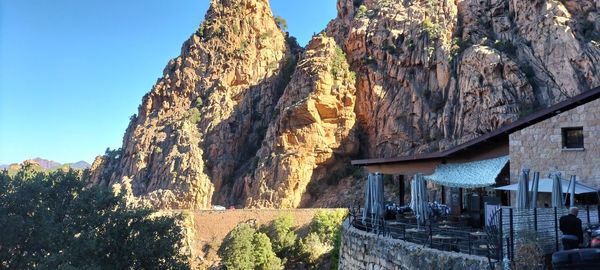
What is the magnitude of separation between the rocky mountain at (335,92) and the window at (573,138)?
23.9 m

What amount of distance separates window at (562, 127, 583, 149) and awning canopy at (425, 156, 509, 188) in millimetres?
2092

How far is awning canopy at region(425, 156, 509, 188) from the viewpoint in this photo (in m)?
14.9

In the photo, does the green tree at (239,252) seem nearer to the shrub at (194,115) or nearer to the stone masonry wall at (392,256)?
the stone masonry wall at (392,256)

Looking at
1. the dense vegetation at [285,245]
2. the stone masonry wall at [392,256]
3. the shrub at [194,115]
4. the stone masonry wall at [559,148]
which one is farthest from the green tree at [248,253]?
the shrub at [194,115]

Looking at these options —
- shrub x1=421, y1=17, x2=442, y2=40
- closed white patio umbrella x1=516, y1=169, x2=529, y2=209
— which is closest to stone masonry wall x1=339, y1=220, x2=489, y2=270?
closed white patio umbrella x1=516, y1=169, x2=529, y2=209

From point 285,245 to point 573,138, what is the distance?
27.5m

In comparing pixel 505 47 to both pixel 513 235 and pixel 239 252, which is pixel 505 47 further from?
pixel 513 235

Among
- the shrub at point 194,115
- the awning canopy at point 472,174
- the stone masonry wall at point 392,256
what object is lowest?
the stone masonry wall at point 392,256

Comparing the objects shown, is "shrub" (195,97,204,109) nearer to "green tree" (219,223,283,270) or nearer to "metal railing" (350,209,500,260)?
"green tree" (219,223,283,270)

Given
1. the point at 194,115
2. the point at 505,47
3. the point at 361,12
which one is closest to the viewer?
the point at 505,47

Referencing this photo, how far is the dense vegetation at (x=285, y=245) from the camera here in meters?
33.2

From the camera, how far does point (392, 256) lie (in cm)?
1127

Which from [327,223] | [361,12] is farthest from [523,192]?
[361,12]

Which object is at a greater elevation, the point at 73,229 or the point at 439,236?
the point at 439,236
